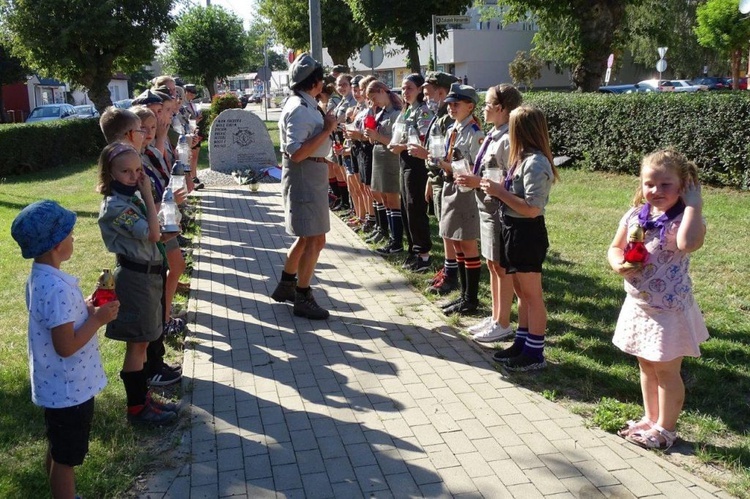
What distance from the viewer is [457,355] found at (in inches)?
209

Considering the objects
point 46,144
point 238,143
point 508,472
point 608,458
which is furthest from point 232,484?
point 46,144

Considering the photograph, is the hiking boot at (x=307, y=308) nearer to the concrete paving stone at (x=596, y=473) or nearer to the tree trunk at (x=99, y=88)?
the concrete paving stone at (x=596, y=473)

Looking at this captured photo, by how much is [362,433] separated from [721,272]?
4.66m

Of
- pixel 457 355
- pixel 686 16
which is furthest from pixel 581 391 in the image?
pixel 686 16

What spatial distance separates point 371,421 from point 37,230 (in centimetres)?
220

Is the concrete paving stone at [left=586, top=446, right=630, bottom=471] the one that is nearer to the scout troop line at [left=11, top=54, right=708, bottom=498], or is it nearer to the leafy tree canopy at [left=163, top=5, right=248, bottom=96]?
the scout troop line at [left=11, top=54, right=708, bottom=498]

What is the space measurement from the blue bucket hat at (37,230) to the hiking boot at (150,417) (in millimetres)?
1512

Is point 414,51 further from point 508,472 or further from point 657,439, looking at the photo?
point 508,472

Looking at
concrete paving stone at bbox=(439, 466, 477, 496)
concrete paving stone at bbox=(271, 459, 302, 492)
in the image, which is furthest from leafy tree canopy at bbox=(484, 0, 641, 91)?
concrete paving stone at bbox=(271, 459, 302, 492)

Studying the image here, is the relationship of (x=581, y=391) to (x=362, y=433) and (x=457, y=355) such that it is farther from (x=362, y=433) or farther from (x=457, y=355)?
(x=362, y=433)

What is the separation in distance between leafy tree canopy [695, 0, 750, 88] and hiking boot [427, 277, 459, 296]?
112 ft

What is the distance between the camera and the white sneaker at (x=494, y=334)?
18.1 feet

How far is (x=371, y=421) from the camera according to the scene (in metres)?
4.29

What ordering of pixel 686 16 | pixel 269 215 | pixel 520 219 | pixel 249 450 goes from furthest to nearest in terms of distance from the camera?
pixel 686 16
pixel 269 215
pixel 520 219
pixel 249 450
